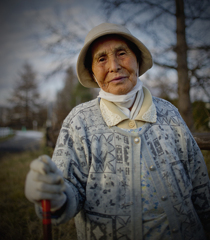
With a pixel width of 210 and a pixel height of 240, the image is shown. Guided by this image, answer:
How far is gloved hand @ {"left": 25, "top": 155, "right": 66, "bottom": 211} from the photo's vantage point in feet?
2.94

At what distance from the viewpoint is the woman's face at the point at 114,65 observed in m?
1.43

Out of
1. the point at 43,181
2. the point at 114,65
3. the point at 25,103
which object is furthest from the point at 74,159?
the point at 25,103

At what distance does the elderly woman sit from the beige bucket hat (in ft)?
0.04

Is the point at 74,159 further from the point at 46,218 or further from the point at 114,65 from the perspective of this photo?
the point at 114,65

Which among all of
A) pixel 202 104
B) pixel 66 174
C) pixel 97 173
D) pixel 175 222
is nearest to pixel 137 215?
pixel 175 222

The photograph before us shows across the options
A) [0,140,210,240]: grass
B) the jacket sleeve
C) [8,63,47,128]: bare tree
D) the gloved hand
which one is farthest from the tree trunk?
[8,63,47,128]: bare tree

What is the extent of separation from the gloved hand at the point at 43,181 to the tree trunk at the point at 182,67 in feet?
12.7

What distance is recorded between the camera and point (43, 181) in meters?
0.91

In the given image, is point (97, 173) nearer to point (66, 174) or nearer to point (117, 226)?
point (66, 174)

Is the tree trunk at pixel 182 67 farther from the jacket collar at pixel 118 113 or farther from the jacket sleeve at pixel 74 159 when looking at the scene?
the jacket sleeve at pixel 74 159

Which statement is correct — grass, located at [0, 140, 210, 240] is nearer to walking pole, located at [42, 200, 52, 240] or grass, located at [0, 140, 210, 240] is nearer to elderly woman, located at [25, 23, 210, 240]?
elderly woman, located at [25, 23, 210, 240]

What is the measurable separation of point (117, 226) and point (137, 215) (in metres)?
0.17

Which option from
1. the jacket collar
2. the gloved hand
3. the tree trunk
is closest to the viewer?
the gloved hand

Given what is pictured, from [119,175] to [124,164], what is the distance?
93mm
